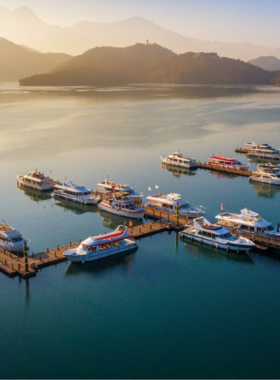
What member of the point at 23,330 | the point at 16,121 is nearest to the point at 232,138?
the point at 16,121

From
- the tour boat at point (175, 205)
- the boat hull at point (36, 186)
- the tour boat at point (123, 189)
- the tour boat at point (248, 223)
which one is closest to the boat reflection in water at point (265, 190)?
the tour boat at point (175, 205)

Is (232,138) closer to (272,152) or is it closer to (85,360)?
(272,152)

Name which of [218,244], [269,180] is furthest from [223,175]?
[218,244]

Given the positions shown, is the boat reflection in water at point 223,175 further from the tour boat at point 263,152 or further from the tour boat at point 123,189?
the tour boat at point 123,189

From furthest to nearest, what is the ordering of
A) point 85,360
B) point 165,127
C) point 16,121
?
point 16,121 → point 165,127 → point 85,360

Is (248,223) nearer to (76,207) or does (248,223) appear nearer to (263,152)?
(76,207)

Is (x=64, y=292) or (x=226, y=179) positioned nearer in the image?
(x=64, y=292)

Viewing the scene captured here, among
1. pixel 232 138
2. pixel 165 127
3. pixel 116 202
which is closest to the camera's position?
pixel 116 202
